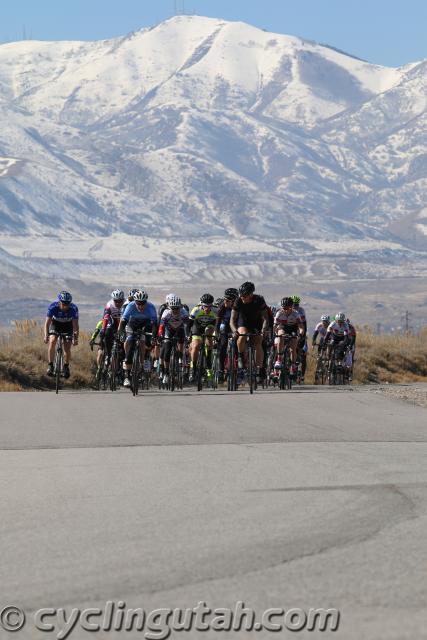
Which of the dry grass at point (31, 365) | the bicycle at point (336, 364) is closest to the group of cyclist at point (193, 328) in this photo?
the bicycle at point (336, 364)

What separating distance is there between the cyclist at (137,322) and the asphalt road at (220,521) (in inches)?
273

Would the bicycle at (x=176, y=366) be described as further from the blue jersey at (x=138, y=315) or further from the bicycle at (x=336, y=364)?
the bicycle at (x=336, y=364)

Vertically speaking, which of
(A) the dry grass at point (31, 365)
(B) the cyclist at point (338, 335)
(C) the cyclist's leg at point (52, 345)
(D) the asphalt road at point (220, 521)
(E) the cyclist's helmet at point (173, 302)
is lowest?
(D) the asphalt road at point (220, 521)

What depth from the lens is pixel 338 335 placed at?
99.3ft

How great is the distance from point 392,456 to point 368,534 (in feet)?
14.2

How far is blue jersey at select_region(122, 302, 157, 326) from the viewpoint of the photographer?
870 inches

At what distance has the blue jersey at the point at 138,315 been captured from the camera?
2211 cm

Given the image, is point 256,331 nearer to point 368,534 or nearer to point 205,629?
point 368,534

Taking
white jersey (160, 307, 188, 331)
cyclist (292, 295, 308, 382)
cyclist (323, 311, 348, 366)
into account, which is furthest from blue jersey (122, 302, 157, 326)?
cyclist (323, 311, 348, 366)

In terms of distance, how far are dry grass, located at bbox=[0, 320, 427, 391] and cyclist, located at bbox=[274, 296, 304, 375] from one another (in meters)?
5.16

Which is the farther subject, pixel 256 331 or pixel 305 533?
pixel 256 331

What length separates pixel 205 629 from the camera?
5199 millimetres

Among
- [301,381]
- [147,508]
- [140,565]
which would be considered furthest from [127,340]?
[140,565]

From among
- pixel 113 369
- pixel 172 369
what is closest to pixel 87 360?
pixel 113 369
